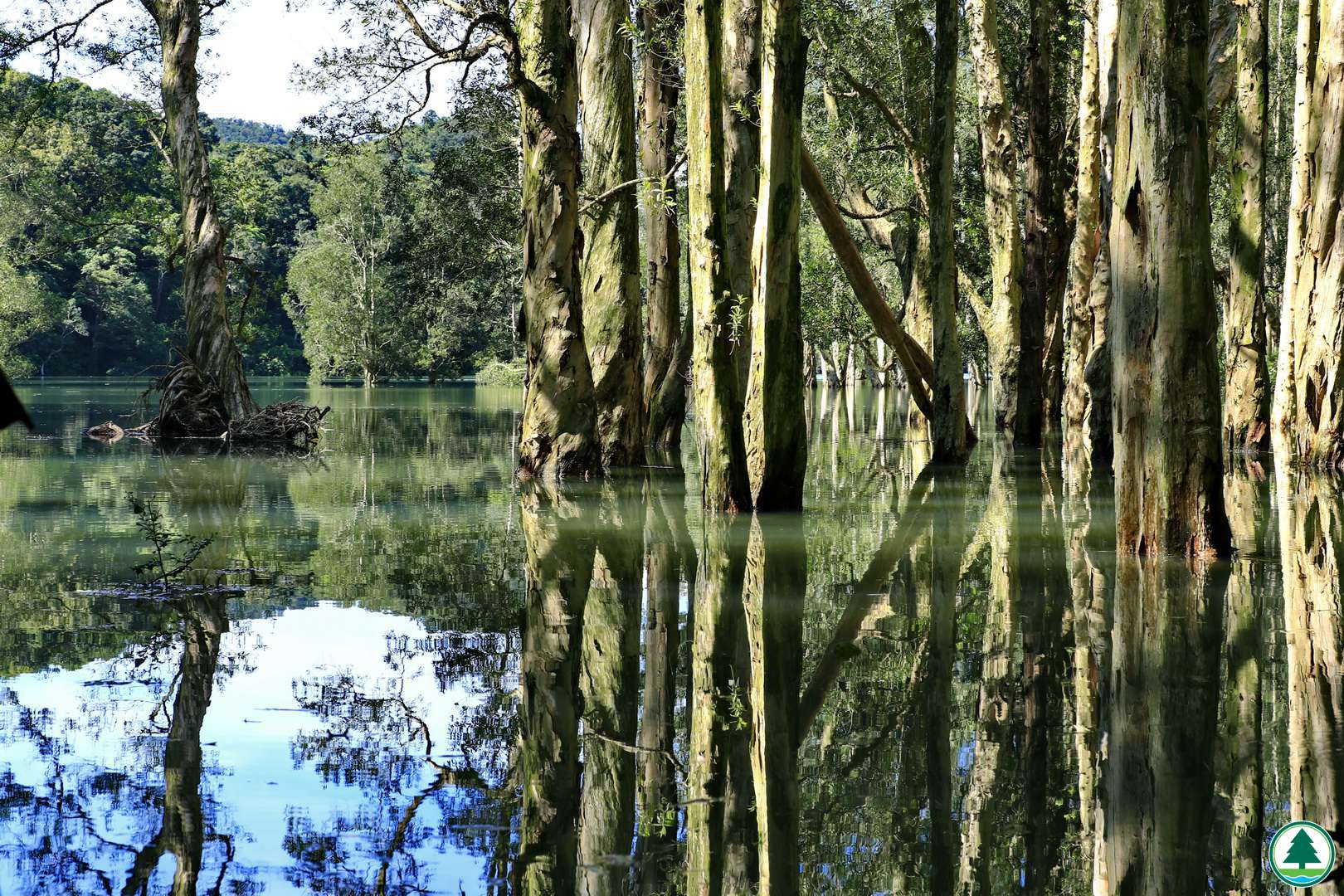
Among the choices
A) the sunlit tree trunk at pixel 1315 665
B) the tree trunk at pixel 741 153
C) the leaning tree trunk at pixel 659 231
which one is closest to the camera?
the sunlit tree trunk at pixel 1315 665

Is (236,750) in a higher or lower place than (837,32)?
lower

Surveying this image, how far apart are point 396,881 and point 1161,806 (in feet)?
7.12

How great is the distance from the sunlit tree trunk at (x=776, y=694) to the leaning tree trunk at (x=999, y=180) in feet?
43.0

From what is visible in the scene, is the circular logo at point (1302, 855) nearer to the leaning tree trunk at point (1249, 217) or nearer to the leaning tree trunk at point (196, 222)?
the leaning tree trunk at point (1249, 217)

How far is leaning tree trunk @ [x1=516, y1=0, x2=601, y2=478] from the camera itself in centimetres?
1473

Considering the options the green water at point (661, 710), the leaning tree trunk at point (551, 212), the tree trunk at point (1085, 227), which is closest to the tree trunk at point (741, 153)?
the green water at point (661, 710)

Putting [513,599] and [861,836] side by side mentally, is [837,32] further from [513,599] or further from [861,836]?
[861,836]

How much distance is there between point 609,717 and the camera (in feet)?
16.1

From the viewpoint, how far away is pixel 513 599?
752 centimetres

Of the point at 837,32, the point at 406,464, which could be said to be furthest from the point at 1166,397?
the point at 837,32

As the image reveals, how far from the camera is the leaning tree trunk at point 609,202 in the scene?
16.5 metres

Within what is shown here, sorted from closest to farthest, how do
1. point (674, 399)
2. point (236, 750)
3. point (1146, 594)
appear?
point (236, 750)
point (1146, 594)
point (674, 399)

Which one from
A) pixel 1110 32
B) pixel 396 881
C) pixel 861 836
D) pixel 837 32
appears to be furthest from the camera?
pixel 837 32

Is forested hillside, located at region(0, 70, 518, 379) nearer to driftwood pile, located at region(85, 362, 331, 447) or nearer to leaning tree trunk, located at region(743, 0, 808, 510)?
driftwood pile, located at region(85, 362, 331, 447)
